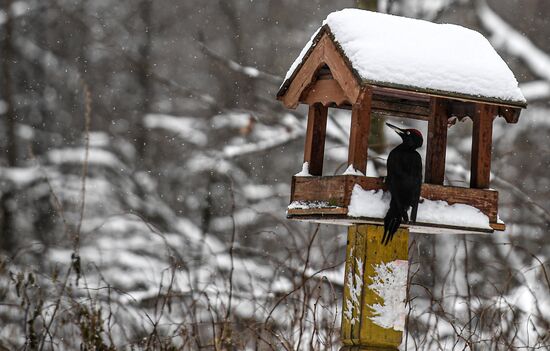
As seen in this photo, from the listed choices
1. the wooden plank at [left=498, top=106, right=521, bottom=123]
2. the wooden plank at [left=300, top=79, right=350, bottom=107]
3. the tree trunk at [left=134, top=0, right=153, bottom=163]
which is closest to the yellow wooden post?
the wooden plank at [left=300, top=79, right=350, bottom=107]

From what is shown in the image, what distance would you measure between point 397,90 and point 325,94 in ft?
1.43

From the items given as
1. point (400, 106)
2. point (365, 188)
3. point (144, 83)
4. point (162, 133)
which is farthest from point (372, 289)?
point (144, 83)

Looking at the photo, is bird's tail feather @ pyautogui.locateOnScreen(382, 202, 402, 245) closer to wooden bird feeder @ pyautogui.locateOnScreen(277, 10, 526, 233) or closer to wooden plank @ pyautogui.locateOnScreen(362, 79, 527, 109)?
wooden bird feeder @ pyautogui.locateOnScreen(277, 10, 526, 233)

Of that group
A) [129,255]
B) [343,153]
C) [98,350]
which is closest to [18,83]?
[129,255]

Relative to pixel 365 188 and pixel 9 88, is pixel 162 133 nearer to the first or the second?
pixel 9 88

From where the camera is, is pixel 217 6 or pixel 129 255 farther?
pixel 217 6

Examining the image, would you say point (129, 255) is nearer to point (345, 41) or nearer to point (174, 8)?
point (174, 8)

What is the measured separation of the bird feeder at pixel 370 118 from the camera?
124 inches

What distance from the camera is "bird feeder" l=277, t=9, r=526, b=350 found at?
316cm

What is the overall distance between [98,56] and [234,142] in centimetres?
330

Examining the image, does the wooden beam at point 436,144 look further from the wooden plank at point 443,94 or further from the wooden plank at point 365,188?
the wooden plank at point 443,94

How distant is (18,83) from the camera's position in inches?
556

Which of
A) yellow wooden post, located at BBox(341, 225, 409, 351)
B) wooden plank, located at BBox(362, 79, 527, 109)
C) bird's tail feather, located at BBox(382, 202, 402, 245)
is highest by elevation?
wooden plank, located at BBox(362, 79, 527, 109)

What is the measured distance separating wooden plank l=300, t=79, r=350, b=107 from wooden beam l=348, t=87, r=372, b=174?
10 centimetres
